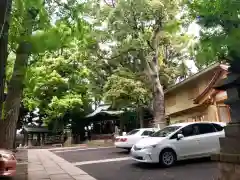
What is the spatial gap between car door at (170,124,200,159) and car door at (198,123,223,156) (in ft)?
0.95

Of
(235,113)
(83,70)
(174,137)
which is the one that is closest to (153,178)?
(174,137)

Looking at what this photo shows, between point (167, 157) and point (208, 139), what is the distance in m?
1.90

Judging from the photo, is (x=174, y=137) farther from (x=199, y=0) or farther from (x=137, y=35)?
(x=137, y=35)

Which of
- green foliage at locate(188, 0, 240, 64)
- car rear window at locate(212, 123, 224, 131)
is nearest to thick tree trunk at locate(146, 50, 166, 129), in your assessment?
car rear window at locate(212, 123, 224, 131)

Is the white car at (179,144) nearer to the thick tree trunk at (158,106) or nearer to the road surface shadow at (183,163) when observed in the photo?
the road surface shadow at (183,163)

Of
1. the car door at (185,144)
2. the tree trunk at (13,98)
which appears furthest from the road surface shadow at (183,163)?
the tree trunk at (13,98)

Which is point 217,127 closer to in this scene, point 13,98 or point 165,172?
point 165,172

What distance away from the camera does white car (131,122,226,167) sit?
965 centimetres

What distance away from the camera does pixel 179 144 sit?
991 cm

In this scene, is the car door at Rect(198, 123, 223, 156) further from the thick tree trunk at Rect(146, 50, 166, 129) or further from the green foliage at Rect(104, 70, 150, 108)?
the green foliage at Rect(104, 70, 150, 108)

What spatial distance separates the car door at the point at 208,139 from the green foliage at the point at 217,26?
22.2 feet

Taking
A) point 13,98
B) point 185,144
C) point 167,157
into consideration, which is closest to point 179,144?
point 185,144

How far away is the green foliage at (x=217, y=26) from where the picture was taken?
3521 mm

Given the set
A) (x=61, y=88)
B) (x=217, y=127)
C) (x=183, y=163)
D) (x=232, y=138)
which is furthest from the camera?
(x=61, y=88)
